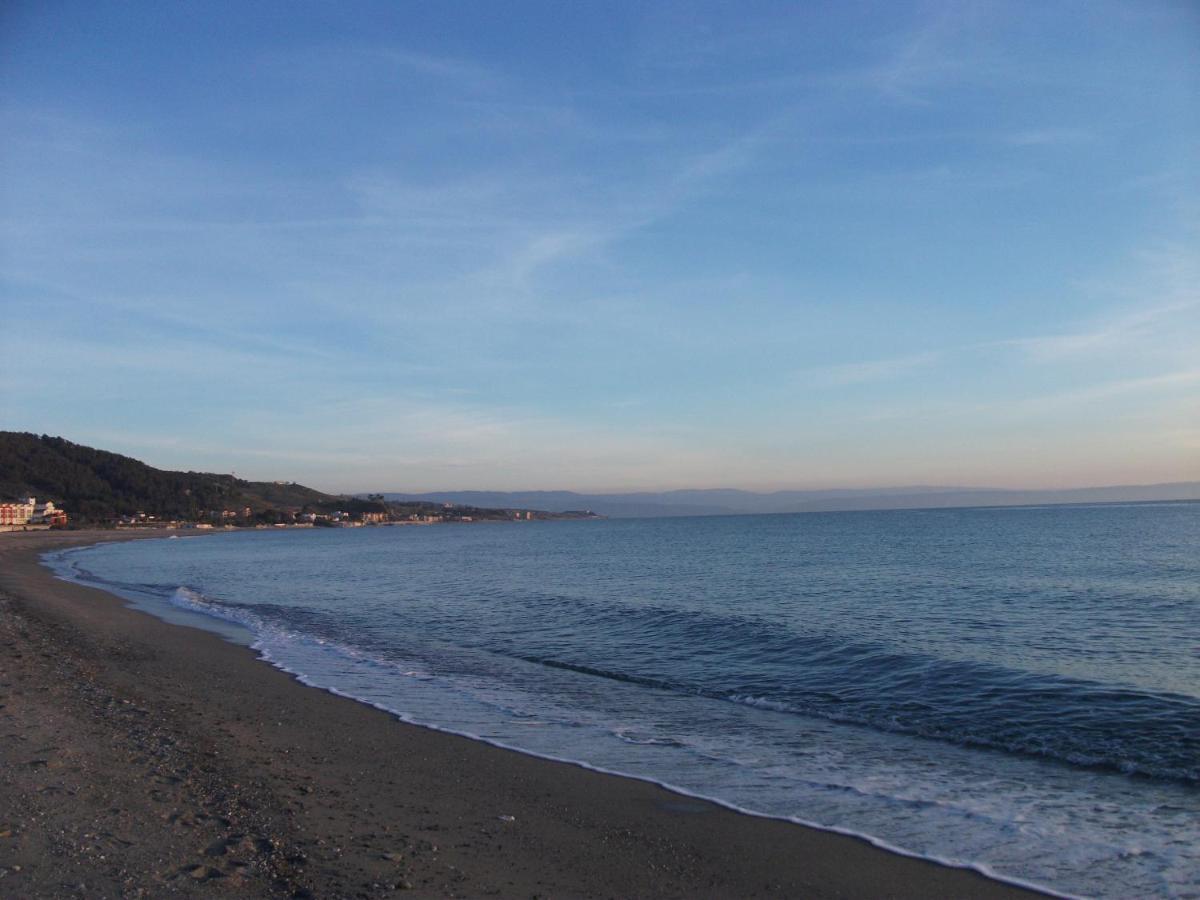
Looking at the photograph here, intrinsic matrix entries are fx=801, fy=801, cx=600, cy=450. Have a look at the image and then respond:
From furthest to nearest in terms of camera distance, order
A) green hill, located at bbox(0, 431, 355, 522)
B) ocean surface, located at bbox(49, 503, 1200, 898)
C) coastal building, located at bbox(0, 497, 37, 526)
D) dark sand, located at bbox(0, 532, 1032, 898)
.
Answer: green hill, located at bbox(0, 431, 355, 522)
coastal building, located at bbox(0, 497, 37, 526)
ocean surface, located at bbox(49, 503, 1200, 898)
dark sand, located at bbox(0, 532, 1032, 898)

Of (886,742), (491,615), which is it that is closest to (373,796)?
(886,742)

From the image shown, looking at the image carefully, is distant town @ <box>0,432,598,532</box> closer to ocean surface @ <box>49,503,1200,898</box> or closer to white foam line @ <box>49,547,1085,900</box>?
ocean surface @ <box>49,503,1200,898</box>

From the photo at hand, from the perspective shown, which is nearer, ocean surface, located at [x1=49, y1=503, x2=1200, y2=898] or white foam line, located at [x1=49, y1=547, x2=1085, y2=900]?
white foam line, located at [x1=49, y1=547, x2=1085, y2=900]

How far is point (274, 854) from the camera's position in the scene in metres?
6.30

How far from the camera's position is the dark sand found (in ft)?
19.8

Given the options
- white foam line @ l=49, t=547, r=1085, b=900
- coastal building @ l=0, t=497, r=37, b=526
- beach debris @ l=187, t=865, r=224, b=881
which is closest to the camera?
beach debris @ l=187, t=865, r=224, b=881

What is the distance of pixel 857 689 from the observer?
577 inches

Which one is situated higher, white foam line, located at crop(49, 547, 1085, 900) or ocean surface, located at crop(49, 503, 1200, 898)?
white foam line, located at crop(49, 547, 1085, 900)

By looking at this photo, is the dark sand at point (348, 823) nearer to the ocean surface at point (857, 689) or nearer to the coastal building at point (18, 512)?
the ocean surface at point (857, 689)

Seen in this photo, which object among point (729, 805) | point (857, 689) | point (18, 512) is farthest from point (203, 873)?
point (18, 512)

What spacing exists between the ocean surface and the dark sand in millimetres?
795

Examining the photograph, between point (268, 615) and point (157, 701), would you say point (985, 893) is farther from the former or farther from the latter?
point (268, 615)

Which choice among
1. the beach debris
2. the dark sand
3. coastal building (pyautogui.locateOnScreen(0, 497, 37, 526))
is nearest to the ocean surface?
the dark sand

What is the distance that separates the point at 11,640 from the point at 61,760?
12085 mm
